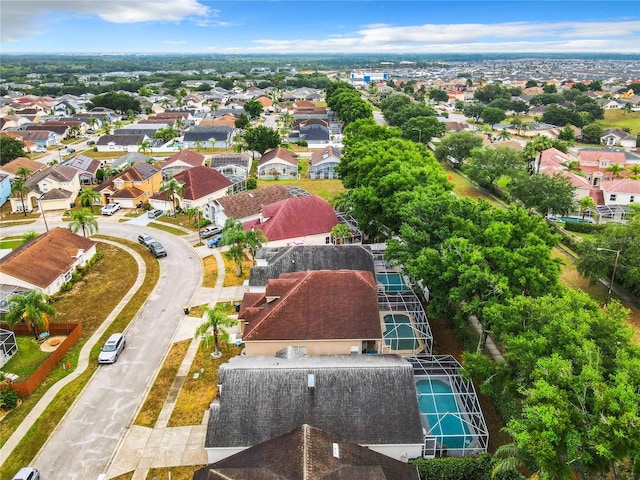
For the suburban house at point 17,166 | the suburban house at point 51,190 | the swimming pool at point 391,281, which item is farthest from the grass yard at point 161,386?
the suburban house at point 17,166

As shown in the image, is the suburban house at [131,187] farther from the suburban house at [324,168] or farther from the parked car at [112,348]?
the parked car at [112,348]

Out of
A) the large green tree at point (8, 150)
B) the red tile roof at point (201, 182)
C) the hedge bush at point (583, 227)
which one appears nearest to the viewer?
the hedge bush at point (583, 227)

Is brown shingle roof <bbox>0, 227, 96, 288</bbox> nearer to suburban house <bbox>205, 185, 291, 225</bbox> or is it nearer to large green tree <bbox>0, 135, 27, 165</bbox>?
suburban house <bbox>205, 185, 291, 225</bbox>

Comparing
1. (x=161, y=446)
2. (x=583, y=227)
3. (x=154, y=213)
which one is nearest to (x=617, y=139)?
(x=583, y=227)

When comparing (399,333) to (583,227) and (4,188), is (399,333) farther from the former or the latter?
(4,188)

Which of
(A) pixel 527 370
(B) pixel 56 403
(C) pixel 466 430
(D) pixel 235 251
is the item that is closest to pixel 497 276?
(A) pixel 527 370

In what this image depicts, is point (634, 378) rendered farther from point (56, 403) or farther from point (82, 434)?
point (56, 403)

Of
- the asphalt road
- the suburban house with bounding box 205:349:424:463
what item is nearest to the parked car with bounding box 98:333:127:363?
the asphalt road

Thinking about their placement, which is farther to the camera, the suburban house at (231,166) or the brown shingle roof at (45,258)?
the suburban house at (231,166)
